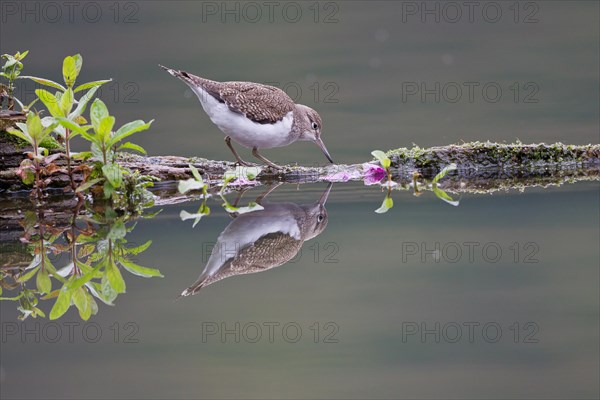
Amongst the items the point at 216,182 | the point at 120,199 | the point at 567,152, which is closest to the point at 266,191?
the point at 216,182

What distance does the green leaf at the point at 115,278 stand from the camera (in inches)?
233

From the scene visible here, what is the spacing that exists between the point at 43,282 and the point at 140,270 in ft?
1.97

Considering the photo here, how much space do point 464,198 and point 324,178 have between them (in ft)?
6.78

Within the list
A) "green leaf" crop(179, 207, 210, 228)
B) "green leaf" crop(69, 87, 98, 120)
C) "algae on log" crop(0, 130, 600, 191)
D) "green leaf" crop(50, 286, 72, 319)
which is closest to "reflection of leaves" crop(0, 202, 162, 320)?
"green leaf" crop(50, 286, 72, 319)

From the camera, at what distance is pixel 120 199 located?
9.02 m

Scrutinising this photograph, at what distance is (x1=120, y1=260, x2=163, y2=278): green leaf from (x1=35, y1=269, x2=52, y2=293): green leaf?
0.50m

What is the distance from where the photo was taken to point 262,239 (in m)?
7.15

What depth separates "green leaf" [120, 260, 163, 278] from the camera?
246 inches

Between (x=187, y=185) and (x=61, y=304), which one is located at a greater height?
(x=187, y=185)

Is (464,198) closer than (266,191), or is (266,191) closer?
(464,198)

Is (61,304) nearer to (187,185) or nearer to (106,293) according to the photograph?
(106,293)

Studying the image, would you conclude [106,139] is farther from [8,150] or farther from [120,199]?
[8,150]

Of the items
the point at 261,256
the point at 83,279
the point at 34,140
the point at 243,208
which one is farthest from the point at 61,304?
the point at 34,140

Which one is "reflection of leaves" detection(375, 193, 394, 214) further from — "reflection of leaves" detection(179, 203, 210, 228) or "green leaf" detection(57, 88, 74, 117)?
"green leaf" detection(57, 88, 74, 117)
